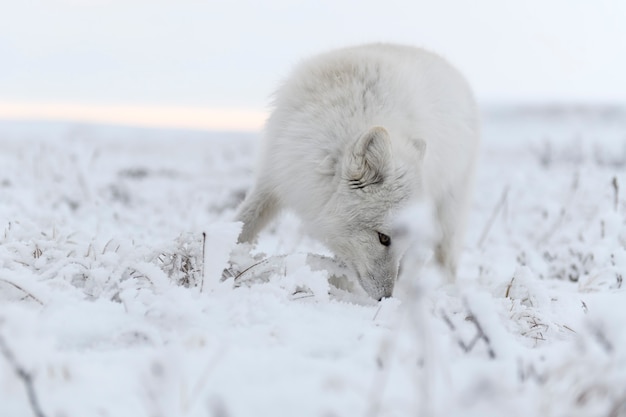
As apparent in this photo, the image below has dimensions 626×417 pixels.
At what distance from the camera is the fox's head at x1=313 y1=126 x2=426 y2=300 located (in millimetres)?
3664

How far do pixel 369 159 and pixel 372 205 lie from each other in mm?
303

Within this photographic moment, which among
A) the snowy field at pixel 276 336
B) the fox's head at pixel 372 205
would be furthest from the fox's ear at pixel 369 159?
the snowy field at pixel 276 336

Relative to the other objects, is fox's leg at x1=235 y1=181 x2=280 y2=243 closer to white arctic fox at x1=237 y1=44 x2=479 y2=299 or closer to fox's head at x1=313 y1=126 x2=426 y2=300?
white arctic fox at x1=237 y1=44 x2=479 y2=299

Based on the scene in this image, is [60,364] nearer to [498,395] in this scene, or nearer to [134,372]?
[134,372]

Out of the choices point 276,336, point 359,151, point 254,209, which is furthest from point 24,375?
point 254,209

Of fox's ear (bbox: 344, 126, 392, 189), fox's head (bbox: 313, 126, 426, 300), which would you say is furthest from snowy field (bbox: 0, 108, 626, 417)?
fox's ear (bbox: 344, 126, 392, 189)

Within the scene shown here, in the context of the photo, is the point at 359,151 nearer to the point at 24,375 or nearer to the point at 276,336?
the point at 276,336

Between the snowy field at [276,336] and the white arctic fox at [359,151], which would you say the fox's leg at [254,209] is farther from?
the snowy field at [276,336]

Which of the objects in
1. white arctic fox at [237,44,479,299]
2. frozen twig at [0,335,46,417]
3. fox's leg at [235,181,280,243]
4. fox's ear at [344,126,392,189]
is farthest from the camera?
fox's leg at [235,181,280,243]

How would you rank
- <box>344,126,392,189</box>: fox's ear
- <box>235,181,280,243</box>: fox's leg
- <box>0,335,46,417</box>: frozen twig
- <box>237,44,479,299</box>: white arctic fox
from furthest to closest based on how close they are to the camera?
<box>235,181,280,243</box>: fox's leg < <box>237,44,479,299</box>: white arctic fox < <box>344,126,392,189</box>: fox's ear < <box>0,335,46,417</box>: frozen twig

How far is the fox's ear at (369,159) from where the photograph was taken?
140 inches

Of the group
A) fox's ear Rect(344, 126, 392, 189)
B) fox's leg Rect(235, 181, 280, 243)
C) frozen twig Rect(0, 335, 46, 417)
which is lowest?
fox's leg Rect(235, 181, 280, 243)

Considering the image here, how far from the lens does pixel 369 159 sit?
3633mm

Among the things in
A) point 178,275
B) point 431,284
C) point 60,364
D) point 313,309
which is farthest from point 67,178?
point 431,284
